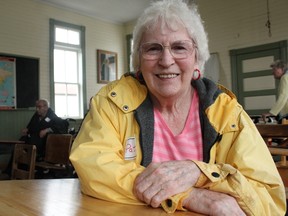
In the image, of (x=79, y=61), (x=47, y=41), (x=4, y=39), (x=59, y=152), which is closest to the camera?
(x=59, y=152)

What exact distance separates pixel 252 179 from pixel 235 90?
5.95 metres

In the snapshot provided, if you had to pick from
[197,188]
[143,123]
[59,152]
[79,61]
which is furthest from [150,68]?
[79,61]

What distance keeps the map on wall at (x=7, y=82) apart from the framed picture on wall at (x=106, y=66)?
2272mm

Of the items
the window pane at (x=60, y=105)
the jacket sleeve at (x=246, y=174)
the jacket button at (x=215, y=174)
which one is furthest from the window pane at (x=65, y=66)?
the jacket button at (x=215, y=174)

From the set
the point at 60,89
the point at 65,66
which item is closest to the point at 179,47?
the point at 60,89

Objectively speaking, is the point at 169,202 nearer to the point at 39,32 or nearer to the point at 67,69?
the point at 39,32

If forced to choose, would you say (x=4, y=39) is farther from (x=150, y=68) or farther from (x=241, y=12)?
(x=150, y=68)

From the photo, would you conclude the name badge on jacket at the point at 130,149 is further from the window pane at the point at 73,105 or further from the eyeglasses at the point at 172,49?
the window pane at the point at 73,105

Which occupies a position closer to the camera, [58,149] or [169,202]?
[169,202]

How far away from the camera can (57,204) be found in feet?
3.08

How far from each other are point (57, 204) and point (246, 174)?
61 centimetres

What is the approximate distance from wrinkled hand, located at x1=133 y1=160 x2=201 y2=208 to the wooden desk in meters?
0.04

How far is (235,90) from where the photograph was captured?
22.0ft

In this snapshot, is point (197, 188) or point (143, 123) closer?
point (197, 188)
